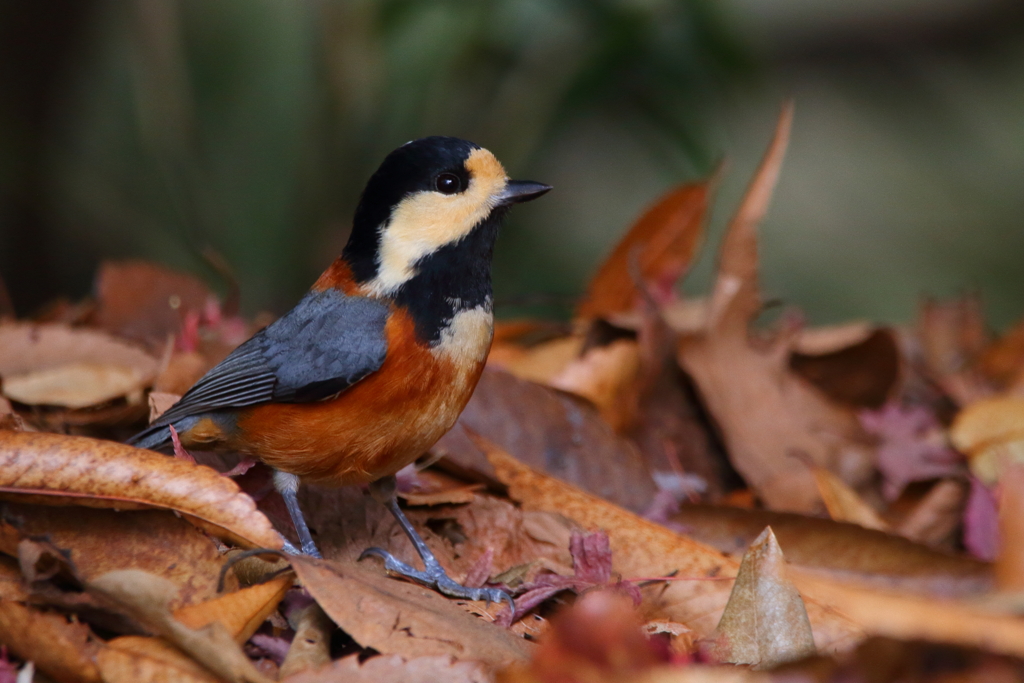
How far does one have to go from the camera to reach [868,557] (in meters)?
2.69

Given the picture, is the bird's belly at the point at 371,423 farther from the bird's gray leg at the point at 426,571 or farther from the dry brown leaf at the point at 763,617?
the dry brown leaf at the point at 763,617

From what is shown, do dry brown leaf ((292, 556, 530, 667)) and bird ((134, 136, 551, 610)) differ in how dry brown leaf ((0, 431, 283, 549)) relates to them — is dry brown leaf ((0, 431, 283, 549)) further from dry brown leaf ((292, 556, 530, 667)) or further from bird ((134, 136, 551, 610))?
bird ((134, 136, 551, 610))

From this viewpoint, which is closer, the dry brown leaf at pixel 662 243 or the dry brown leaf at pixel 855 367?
the dry brown leaf at pixel 855 367

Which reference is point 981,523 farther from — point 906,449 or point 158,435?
point 158,435

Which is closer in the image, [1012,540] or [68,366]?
[1012,540]

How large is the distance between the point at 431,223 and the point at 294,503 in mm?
866

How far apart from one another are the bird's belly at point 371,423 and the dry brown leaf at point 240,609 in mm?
677

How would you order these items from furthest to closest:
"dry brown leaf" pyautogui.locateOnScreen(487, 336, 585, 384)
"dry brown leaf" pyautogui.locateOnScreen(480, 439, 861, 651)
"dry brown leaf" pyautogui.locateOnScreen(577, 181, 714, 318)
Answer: "dry brown leaf" pyautogui.locateOnScreen(577, 181, 714, 318)
"dry brown leaf" pyautogui.locateOnScreen(487, 336, 585, 384)
"dry brown leaf" pyautogui.locateOnScreen(480, 439, 861, 651)

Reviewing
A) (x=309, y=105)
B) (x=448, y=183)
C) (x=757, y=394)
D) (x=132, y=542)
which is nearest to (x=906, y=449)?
(x=757, y=394)

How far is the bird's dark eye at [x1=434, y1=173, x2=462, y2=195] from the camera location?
9.61 feet

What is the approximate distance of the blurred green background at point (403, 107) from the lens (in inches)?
A: 230

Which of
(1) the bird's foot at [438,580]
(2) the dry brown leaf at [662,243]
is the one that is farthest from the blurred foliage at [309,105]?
(1) the bird's foot at [438,580]

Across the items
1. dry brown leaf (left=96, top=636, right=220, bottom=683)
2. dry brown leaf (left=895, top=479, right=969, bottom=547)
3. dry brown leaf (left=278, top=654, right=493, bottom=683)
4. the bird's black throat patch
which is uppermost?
the bird's black throat patch

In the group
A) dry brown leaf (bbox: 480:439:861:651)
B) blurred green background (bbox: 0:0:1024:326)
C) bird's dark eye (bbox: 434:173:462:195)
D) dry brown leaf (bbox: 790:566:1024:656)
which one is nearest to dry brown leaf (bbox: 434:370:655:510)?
dry brown leaf (bbox: 480:439:861:651)
